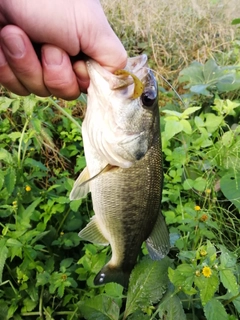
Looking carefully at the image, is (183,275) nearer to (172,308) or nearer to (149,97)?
(172,308)

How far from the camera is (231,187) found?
7.57ft

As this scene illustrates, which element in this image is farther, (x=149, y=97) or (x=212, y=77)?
(x=212, y=77)

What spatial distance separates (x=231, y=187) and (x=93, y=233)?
1075 mm

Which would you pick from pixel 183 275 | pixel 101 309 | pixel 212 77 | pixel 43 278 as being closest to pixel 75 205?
pixel 43 278

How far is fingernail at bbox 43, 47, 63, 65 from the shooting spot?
4.09 feet

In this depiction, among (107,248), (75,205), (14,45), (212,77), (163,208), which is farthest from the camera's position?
(212,77)

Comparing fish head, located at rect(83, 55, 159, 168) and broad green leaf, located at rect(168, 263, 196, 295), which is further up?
fish head, located at rect(83, 55, 159, 168)

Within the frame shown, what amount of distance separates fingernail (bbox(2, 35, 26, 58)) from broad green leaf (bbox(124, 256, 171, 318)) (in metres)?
0.90

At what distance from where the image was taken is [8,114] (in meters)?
2.93

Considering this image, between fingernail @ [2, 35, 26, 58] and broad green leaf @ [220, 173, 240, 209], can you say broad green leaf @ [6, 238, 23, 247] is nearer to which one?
fingernail @ [2, 35, 26, 58]

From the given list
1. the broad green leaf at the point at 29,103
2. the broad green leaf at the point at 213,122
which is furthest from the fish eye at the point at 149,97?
the broad green leaf at the point at 213,122

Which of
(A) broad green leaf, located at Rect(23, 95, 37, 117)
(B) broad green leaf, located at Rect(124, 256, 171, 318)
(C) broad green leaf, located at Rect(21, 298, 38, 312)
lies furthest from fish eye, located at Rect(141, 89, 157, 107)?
(C) broad green leaf, located at Rect(21, 298, 38, 312)

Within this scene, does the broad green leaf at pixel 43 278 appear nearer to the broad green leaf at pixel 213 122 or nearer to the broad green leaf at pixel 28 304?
the broad green leaf at pixel 28 304

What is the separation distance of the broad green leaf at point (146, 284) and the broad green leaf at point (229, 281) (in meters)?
0.30
